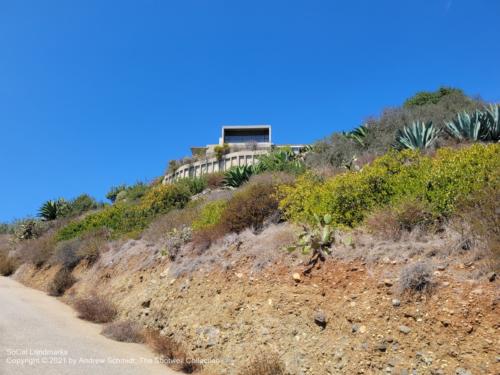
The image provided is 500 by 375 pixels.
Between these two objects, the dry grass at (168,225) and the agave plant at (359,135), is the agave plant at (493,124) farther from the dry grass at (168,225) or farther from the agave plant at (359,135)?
the dry grass at (168,225)

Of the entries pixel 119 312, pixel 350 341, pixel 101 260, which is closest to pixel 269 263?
pixel 350 341

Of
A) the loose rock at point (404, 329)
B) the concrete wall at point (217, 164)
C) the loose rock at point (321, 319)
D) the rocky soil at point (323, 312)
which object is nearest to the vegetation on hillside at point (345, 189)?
the rocky soil at point (323, 312)

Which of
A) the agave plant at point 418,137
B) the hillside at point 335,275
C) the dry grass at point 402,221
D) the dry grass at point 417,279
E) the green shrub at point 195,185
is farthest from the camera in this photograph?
the green shrub at point 195,185

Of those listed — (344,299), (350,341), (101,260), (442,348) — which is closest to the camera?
(442,348)

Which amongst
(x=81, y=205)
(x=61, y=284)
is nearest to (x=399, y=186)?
(x=61, y=284)

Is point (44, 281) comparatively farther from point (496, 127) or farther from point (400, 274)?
point (496, 127)

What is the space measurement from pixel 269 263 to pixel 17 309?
6.64 m

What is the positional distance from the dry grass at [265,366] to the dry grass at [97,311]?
4854mm

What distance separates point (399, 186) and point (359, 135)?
372 inches

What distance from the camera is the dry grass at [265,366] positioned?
5414 millimetres

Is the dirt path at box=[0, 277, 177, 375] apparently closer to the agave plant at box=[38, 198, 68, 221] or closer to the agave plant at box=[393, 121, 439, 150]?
the agave plant at box=[393, 121, 439, 150]

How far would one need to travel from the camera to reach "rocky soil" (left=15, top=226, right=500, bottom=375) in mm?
4500

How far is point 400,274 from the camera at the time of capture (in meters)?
5.37

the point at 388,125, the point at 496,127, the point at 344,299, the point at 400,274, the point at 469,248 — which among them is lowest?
the point at 344,299
